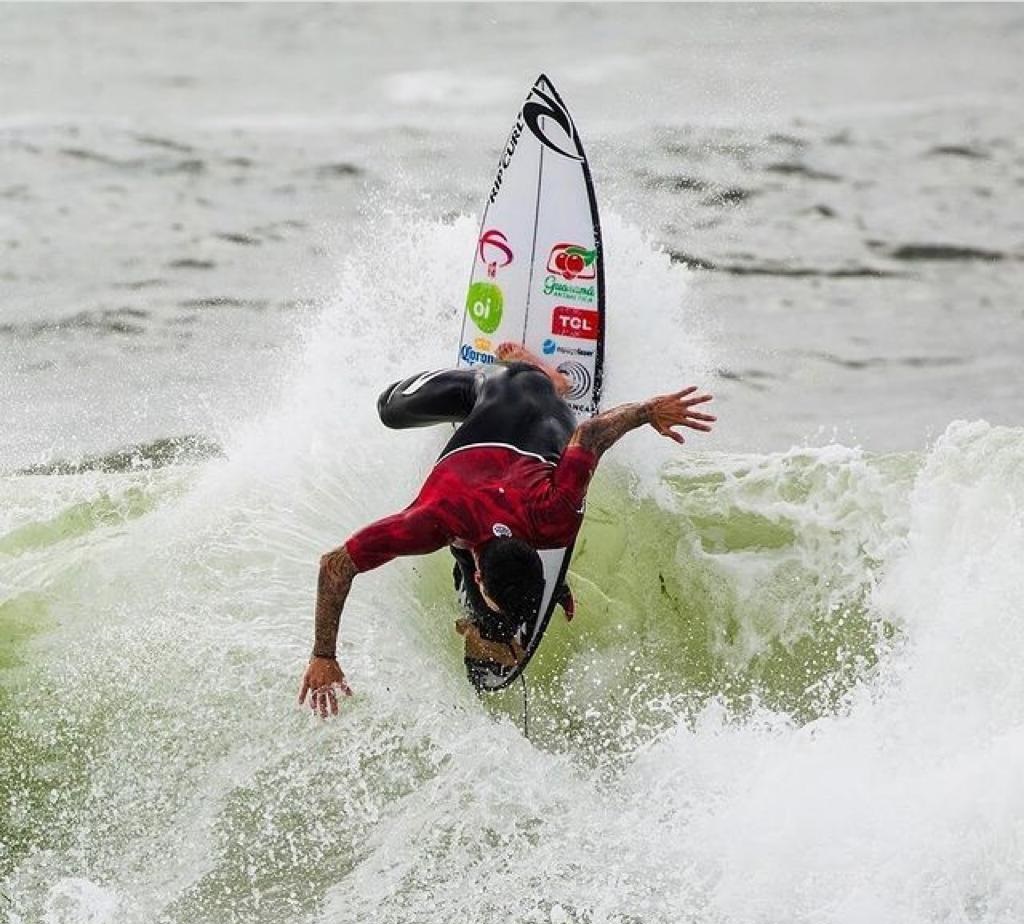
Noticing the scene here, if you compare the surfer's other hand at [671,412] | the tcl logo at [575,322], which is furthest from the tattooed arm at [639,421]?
the tcl logo at [575,322]

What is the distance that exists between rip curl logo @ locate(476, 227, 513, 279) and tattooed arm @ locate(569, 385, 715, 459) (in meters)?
1.85

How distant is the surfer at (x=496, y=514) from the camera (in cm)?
648

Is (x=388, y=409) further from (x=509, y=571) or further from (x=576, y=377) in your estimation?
(x=509, y=571)

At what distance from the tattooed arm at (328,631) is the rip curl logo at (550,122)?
261 cm

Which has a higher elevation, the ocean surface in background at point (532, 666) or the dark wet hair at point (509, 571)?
the dark wet hair at point (509, 571)

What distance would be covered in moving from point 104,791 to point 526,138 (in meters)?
3.54

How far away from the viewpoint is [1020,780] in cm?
630

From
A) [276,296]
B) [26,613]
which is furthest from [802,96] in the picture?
[26,613]

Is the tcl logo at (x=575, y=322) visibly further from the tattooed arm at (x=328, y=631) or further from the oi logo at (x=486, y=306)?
the tattooed arm at (x=328, y=631)

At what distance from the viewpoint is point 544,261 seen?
813cm

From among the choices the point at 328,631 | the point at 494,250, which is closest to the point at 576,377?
the point at 494,250

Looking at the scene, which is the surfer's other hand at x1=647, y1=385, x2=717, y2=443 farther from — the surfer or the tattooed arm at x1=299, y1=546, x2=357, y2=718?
the tattooed arm at x1=299, y1=546, x2=357, y2=718

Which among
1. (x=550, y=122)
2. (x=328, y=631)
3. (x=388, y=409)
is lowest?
(x=328, y=631)

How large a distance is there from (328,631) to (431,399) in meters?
1.28
